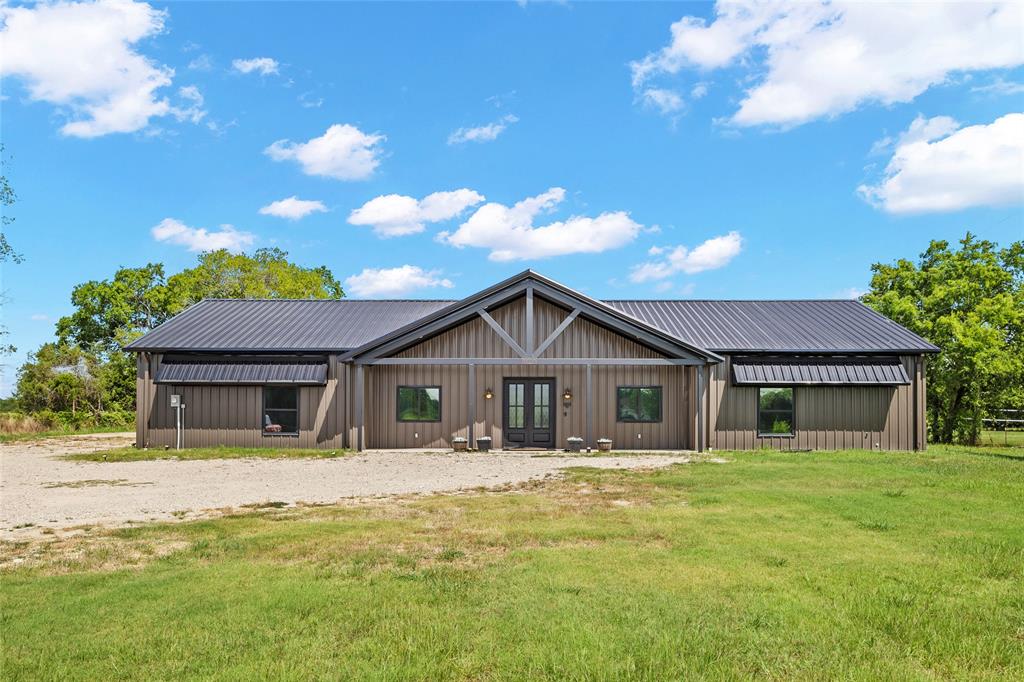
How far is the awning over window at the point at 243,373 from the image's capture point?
67.5 ft

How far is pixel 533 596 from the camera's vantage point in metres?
5.67

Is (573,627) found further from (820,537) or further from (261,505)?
A: (261,505)

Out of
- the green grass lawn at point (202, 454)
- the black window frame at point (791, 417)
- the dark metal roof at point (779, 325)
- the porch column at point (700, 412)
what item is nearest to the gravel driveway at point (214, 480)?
the green grass lawn at point (202, 454)

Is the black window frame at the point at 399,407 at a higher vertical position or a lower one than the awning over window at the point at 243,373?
lower

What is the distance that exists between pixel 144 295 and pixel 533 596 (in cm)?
4373

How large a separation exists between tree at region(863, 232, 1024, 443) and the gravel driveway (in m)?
15.9

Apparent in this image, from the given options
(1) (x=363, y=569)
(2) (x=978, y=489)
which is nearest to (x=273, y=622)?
(1) (x=363, y=569)

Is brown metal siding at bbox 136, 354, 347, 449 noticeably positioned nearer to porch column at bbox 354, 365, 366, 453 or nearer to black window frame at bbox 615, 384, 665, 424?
porch column at bbox 354, 365, 366, 453

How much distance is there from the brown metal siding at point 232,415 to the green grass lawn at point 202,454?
0.45 metres

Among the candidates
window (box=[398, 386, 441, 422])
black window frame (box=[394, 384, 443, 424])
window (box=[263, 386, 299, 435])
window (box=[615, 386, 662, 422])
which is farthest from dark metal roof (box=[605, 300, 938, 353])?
window (box=[263, 386, 299, 435])

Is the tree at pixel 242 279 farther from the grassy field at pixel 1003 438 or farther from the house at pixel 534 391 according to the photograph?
the grassy field at pixel 1003 438

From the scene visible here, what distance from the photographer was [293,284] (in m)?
47.2

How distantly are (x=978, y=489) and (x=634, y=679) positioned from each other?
10695 millimetres

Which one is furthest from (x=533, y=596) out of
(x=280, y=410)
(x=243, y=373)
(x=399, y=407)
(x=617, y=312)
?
(x=243, y=373)
